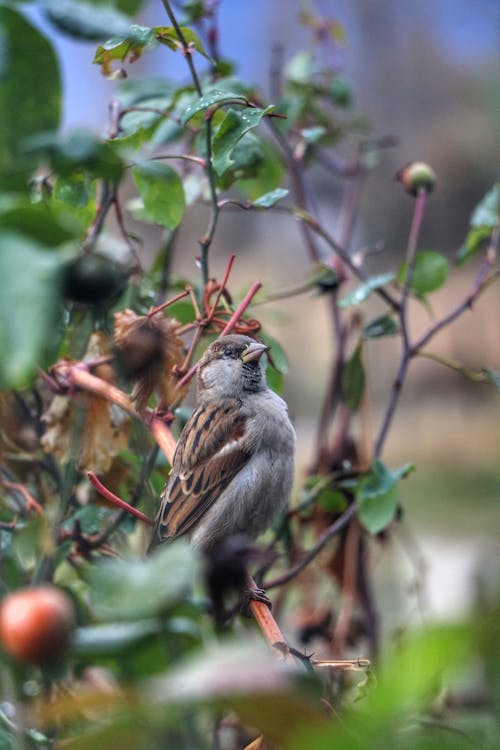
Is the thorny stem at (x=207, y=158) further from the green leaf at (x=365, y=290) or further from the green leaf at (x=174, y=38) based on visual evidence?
the green leaf at (x=365, y=290)

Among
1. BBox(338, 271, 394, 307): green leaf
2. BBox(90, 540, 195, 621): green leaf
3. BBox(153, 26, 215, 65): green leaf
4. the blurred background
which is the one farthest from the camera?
the blurred background

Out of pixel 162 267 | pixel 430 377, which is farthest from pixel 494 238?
pixel 430 377

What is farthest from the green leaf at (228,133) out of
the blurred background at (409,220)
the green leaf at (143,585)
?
the blurred background at (409,220)

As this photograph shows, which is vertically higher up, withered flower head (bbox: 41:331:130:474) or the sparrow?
withered flower head (bbox: 41:331:130:474)

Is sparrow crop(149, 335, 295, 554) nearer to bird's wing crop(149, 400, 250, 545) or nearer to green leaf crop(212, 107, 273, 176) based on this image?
bird's wing crop(149, 400, 250, 545)

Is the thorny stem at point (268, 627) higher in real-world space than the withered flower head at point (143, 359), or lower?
lower

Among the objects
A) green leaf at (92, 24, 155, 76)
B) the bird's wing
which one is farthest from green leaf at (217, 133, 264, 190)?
the bird's wing

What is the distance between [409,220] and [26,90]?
7101mm

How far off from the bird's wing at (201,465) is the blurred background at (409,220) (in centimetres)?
456

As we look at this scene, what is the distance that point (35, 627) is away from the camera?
13.9 inches

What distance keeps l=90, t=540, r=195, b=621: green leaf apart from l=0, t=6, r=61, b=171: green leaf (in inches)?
10.5

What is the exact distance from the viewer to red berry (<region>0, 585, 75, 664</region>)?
352 millimetres

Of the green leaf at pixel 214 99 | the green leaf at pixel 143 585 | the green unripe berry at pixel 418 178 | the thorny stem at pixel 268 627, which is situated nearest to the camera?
the green leaf at pixel 143 585

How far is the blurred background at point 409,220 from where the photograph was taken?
6.64m
